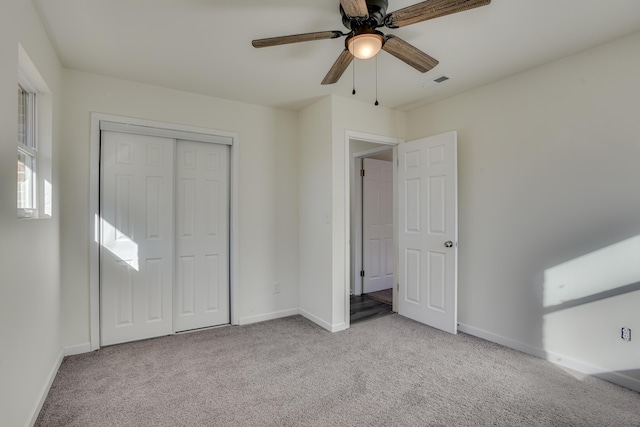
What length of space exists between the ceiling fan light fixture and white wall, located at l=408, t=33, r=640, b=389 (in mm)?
1787

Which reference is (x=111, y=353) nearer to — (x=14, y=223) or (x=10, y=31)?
(x=14, y=223)

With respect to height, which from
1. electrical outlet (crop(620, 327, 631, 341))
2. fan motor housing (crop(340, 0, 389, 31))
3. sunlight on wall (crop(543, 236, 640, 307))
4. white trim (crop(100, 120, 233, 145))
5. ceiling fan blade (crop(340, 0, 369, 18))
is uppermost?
fan motor housing (crop(340, 0, 389, 31))

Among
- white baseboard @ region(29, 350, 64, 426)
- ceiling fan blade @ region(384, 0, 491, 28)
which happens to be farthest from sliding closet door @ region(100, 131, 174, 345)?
ceiling fan blade @ region(384, 0, 491, 28)

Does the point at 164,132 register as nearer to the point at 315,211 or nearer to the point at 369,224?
the point at 315,211

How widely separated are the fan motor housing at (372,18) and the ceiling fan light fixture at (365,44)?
0.07 metres

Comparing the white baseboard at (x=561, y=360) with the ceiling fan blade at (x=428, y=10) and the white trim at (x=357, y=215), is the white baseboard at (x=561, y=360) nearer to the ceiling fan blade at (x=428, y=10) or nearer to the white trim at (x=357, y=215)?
the white trim at (x=357, y=215)

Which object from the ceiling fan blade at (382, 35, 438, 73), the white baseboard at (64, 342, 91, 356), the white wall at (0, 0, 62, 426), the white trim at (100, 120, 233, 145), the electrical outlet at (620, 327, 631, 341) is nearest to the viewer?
the white wall at (0, 0, 62, 426)

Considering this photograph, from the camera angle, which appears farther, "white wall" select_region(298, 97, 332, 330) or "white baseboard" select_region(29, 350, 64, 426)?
"white wall" select_region(298, 97, 332, 330)

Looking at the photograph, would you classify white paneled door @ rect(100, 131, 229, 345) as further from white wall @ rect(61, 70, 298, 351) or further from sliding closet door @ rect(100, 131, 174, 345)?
white wall @ rect(61, 70, 298, 351)

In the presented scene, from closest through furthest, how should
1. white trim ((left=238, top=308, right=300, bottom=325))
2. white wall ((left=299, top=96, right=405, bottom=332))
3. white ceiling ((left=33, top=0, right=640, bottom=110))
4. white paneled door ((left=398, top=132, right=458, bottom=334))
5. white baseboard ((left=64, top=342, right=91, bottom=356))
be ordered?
white ceiling ((left=33, top=0, right=640, bottom=110)) → white baseboard ((left=64, top=342, right=91, bottom=356)) → white paneled door ((left=398, top=132, right=458, bottom=334)) → white wall ((left=299, top=96, right=405, bottom=332)) → white trim ((left=238, top=308, right=300, bottom=325))

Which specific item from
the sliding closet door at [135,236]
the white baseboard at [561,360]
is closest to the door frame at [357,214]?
the white baseboard at [561,360]

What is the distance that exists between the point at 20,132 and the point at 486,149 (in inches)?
147

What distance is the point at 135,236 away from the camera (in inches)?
119

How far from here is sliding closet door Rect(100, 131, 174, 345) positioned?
115 inches
